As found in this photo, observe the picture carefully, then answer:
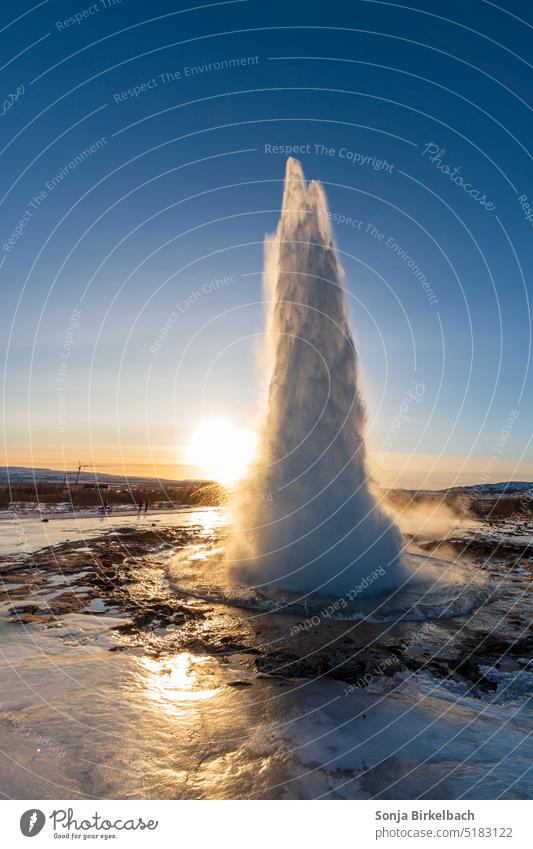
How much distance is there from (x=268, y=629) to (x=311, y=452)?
8351mm

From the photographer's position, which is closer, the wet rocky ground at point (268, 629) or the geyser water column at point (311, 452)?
the wet rocky ground at point (268, 629)

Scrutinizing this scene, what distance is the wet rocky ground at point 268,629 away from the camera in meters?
10.7

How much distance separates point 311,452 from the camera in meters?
19.6

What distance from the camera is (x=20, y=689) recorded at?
866 centimetres

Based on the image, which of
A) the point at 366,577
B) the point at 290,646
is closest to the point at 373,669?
the point at 290,646

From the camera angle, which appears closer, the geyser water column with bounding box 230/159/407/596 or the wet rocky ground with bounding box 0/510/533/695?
the wet rocky ground with bounding box 0/510/533/695

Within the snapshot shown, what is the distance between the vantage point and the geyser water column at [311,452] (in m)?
18.2

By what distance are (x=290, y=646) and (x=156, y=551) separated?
17436 mm

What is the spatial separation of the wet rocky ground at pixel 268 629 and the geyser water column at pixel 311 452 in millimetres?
3492

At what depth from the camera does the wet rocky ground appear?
10711 millimetres

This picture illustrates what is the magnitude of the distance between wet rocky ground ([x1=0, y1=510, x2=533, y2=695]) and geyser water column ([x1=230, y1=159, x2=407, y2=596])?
3.49 m

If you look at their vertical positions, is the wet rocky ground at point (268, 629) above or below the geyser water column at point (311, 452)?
below

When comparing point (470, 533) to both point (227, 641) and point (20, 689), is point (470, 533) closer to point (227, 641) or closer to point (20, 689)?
point (227, 641)

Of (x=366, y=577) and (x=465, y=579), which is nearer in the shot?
(x=366, y=577)
